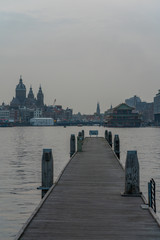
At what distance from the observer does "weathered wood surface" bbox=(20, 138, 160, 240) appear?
35.2 ft

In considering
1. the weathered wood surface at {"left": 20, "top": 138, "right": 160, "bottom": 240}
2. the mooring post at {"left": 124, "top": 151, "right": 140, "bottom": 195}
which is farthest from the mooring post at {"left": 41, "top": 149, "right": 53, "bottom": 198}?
the mooring post at {"left": 124, "top": 151, "right": 140, "bottom": 195}

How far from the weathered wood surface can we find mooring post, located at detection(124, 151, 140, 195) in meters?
0.48

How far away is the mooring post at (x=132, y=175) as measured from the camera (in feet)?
52.1

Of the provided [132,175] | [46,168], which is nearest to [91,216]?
[132,175]

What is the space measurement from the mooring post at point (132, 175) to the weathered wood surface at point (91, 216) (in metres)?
0.48

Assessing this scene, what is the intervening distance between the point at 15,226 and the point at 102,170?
28.2 ft

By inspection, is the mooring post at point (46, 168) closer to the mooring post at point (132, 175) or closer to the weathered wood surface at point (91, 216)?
the weathered wood surface at point (91, 216)

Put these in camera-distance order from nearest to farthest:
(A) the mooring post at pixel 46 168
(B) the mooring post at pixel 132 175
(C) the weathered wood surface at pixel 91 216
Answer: (C) the weathered wood surface at pixel 91 216, (B) the mooring post at pixel 132 175, (A) the mooring post at pixel 46 168

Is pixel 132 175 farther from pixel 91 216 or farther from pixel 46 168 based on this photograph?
pixel 46 168

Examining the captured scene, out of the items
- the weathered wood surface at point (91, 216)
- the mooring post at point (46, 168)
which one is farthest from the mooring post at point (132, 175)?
the mooring post at point (46, 168)

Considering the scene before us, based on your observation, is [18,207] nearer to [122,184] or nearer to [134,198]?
[122,184]

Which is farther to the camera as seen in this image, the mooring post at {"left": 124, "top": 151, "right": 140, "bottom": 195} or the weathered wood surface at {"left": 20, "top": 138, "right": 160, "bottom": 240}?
the mooring post at {"left": 124, "top": 151, "right": 140, "bottom": 195}

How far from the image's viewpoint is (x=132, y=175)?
52.1 feet

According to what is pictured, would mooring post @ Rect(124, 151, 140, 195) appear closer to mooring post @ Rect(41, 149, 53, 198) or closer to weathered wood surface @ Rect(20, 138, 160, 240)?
weathered wood surface @ Rect(20, 138, 160, 240)
